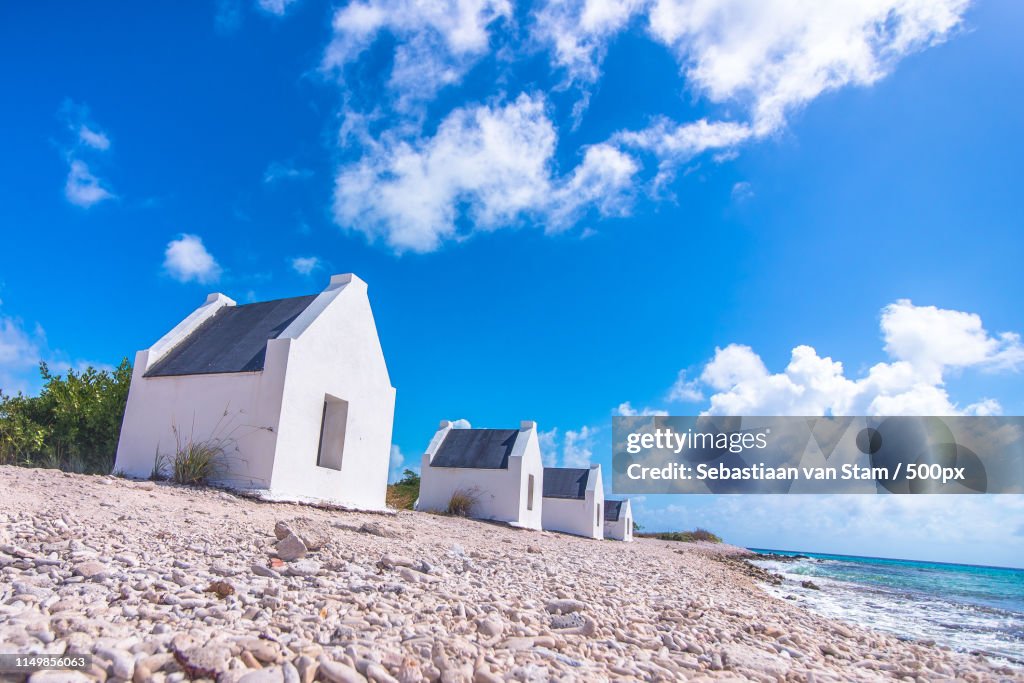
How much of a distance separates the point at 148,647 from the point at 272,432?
7.73 metres

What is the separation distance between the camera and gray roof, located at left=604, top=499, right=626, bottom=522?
39.1 meters

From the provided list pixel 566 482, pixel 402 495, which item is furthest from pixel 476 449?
pixel 566 482

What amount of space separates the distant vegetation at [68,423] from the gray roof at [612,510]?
1193 inches

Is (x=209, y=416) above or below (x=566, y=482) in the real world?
above

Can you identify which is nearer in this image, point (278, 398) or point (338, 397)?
point (278, 398)

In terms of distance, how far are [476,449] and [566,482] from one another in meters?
9.59

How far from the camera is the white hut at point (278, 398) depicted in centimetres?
1067

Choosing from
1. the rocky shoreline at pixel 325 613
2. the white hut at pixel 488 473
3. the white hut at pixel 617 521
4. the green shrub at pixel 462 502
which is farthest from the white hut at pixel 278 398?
the white hut at pixel 617 521

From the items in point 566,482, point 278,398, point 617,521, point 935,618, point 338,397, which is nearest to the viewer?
point 278,398

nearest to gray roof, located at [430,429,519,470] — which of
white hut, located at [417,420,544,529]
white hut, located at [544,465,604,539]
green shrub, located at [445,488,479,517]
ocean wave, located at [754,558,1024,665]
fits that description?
white hut, located at [417,420,544,529]

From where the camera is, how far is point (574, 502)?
102ft

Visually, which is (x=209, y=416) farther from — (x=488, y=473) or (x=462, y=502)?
(x=488, y=473)

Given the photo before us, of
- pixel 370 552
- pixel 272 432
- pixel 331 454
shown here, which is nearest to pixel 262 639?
pixel 370 552

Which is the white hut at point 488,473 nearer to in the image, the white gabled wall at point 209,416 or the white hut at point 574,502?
the white hut at point 574,502
